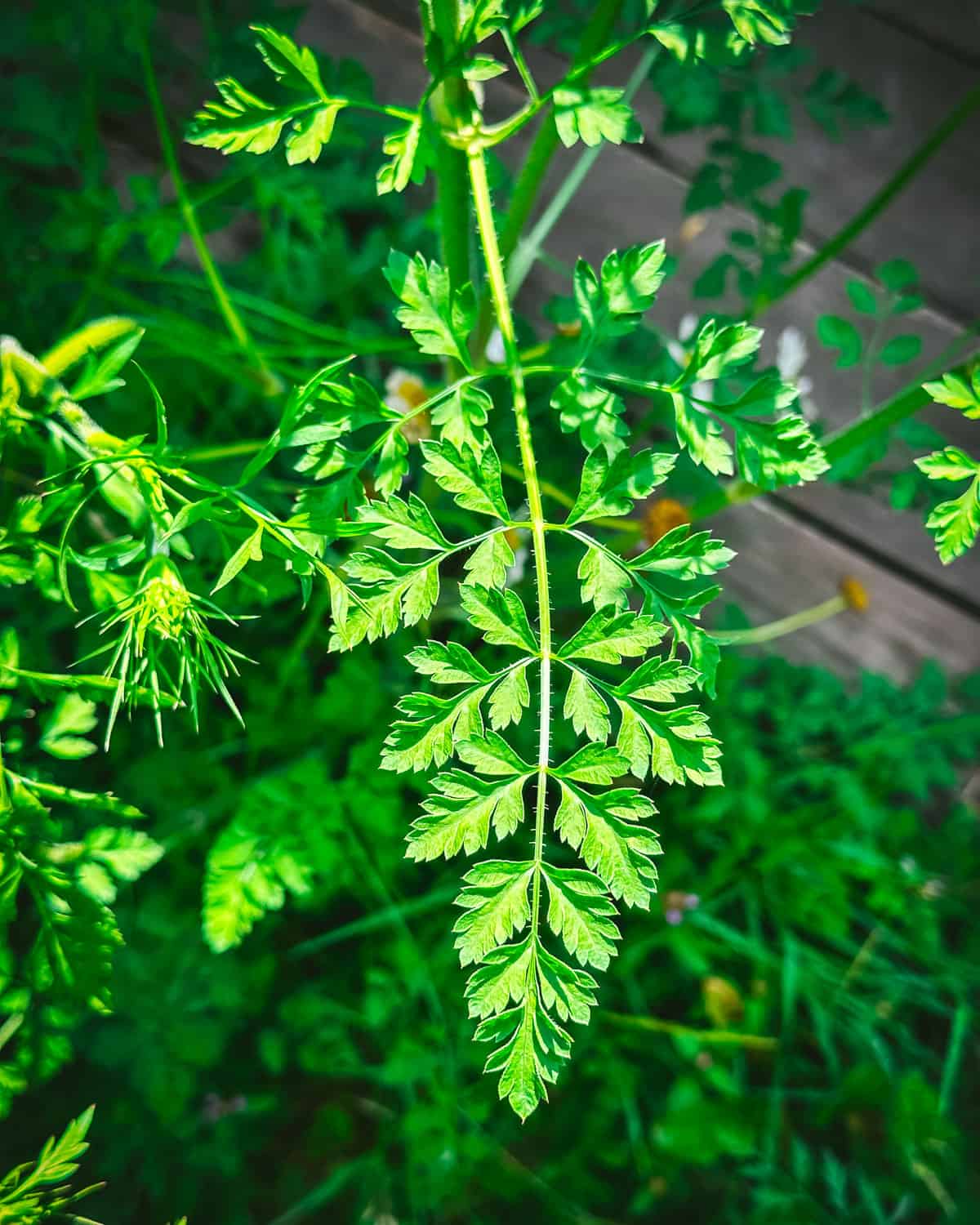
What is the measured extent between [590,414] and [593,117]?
0.20 metres

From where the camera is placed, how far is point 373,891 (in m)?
1.12

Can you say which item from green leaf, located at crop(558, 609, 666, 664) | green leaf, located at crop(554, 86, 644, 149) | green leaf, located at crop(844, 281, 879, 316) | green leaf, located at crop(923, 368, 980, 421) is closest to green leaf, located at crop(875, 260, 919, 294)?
green leaf, located at crop(844, 281, 879, 316)

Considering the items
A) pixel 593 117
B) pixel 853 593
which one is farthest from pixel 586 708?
pixel 853 593

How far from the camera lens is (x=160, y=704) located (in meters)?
0.69

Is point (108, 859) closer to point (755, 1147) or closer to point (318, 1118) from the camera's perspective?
point (318, 1118)

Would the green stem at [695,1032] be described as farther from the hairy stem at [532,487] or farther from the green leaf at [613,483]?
the green leaf at [613,483]

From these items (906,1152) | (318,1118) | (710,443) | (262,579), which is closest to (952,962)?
(906,1152)

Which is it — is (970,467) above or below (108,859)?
above

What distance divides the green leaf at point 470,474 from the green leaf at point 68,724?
38 centimetres

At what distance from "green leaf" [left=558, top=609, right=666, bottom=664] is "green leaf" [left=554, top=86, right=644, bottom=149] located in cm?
32

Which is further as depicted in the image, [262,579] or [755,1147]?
[755,1147]

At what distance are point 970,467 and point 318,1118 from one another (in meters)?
1.13

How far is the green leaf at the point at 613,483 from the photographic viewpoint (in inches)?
24.5

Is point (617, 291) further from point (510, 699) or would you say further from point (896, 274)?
point (896, 274)
